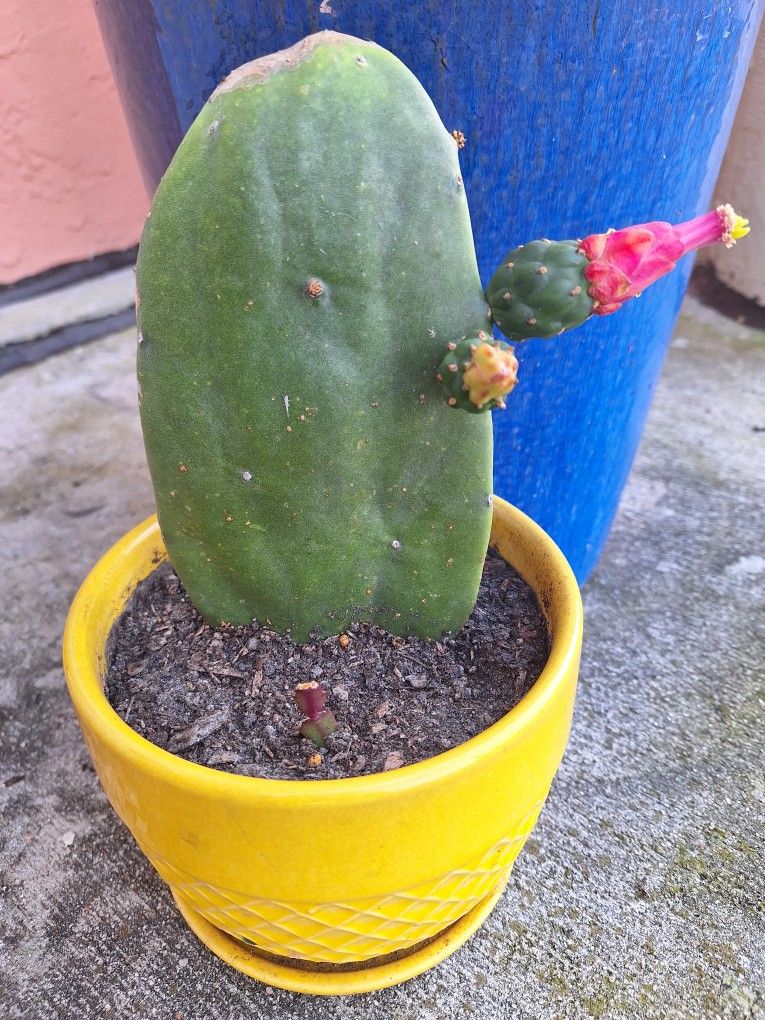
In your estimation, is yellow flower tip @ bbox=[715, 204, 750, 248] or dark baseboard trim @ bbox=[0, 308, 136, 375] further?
dark baseboard trim @ bbox=[0, 308, 136, 375]

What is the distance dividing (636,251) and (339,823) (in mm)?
460

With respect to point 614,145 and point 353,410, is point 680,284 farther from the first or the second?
point 353,410

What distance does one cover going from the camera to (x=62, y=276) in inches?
82.7

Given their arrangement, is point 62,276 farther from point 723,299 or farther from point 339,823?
point 339,823

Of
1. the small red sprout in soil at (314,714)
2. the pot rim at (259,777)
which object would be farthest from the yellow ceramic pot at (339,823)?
the small red sprout in soil at (314,714)

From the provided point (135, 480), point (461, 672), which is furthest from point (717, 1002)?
point (135, 480)

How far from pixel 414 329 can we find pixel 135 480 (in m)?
1.10

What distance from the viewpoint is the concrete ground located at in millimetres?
815

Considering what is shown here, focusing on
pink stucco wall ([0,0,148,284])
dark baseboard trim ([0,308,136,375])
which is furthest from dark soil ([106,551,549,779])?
pink stucco wall ([0,0,148,284])

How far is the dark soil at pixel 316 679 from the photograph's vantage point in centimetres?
69

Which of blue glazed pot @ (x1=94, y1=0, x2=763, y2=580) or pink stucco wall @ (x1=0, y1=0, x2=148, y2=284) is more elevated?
blue glazed pot @ (x1=94, y1=0, x2=763, y2=580)

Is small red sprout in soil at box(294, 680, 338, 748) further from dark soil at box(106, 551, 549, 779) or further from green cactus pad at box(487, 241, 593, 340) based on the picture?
green cactus pad at box(487, 241, 593, 340)

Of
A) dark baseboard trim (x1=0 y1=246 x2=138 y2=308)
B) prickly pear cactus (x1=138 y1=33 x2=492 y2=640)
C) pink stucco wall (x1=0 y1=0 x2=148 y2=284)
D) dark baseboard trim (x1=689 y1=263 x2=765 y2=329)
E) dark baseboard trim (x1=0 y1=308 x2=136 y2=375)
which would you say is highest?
prickly pear cactus (x1=138 y1=33 x2=492 y2=640)

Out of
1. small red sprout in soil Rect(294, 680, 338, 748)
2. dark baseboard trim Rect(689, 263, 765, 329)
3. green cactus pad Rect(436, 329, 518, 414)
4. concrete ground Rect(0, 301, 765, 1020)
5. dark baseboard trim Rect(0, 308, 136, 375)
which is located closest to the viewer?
green cactus pad Rect(436, 329, 518, 414)
